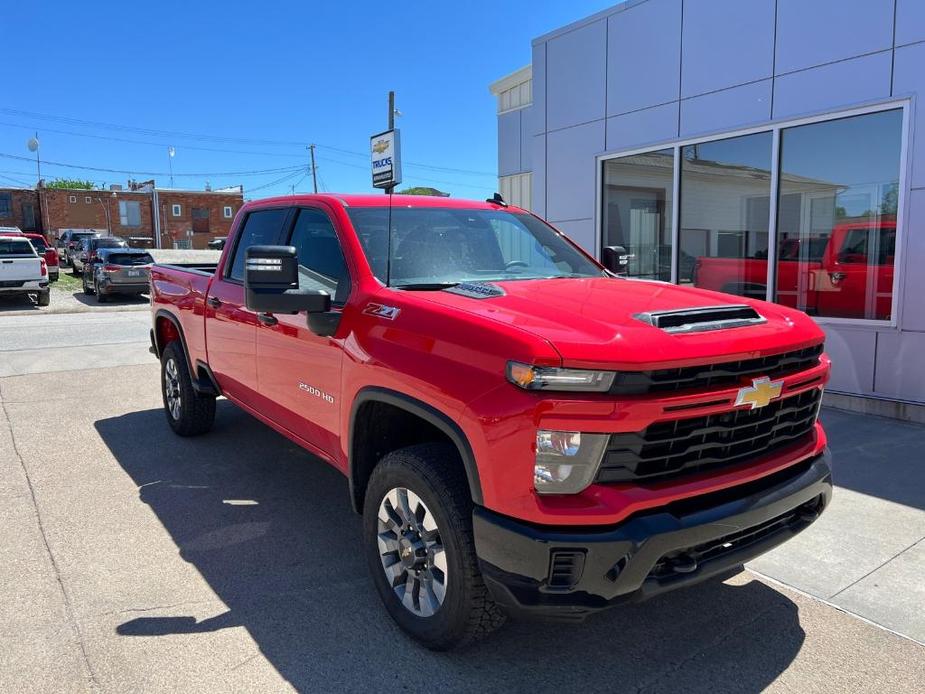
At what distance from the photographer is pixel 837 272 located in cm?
731

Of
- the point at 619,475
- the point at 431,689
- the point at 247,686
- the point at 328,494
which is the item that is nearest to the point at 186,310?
the point at 328,494

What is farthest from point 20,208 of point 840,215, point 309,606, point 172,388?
point 309,606

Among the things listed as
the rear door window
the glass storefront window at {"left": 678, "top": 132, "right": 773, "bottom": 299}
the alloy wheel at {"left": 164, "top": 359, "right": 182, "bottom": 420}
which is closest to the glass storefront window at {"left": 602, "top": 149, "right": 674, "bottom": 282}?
the glass storefront window at {"left": 678, "top": 132, "right": 773, "bottom": 299}

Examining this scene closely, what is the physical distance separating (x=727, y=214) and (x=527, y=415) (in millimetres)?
6953

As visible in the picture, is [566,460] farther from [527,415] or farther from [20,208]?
[20,208]

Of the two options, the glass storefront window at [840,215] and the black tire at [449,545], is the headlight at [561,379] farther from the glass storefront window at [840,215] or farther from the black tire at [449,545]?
the glass storefront window at [840,215]

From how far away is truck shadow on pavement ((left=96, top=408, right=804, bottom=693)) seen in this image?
2.80 meters

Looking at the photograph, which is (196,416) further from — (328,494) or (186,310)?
(328,494)

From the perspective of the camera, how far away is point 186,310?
5.66 m

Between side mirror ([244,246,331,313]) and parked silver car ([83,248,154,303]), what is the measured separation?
18927 millimetres

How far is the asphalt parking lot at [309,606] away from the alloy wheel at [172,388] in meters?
0.75

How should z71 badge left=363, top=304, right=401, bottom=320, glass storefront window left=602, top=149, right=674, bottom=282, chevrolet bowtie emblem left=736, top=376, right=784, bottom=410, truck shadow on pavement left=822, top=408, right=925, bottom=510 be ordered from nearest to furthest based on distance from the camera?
chevrolet bowtie emblem left=736, top=376, right=784, bottom=410 → z71 badge left=363, top=304, right=401, bottom=320 → truck shadow on pavement left=822, top=408, right=925, bottom=510 → glass storefront window left=602, top=149, right=674, bottom=282

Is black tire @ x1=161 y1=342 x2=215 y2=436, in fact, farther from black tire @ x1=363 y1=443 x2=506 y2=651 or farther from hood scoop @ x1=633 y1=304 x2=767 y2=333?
hood scoop @ x1=633 y1=304 x2=767 y2=333

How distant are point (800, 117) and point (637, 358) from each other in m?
6.17
